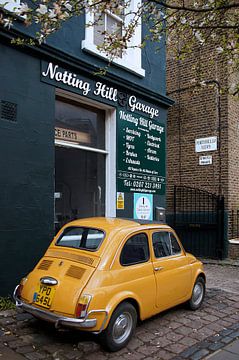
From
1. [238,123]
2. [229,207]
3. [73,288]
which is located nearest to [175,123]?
[238,123]

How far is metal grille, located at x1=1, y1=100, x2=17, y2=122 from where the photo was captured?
6.07 metres

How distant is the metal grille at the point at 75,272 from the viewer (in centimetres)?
440

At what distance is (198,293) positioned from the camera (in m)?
6.20

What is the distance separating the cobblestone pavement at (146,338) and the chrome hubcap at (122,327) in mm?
144

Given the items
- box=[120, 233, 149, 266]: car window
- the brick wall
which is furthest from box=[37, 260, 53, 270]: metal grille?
the brick wall

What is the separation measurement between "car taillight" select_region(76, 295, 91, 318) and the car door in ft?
4.30

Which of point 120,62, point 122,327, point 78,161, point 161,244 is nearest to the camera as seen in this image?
point 122,327

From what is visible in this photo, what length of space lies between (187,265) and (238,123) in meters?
7.73

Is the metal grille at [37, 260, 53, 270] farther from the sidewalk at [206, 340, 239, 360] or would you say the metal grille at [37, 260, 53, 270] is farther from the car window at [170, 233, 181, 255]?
the sidewalk at [206, 340, 239, 360]

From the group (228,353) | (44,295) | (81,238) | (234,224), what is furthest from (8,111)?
(234,224)

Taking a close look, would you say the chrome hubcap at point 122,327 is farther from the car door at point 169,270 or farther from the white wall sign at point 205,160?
the white wall sign at point 205,160

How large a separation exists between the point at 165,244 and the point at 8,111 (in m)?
3.32

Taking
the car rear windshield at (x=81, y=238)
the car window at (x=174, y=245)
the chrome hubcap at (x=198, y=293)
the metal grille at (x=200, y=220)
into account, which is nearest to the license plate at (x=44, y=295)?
the car rear windshield at (x=81, y=238)

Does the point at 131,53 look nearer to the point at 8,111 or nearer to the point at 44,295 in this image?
the point at 8,111
